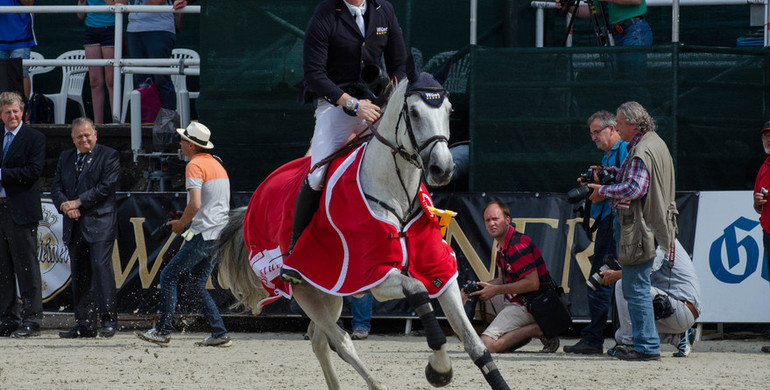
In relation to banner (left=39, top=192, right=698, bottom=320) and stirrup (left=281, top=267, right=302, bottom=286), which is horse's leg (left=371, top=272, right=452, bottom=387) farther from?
banner (left=39, top=192, right=698, bottom=320)

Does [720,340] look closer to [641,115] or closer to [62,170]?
[641,115]

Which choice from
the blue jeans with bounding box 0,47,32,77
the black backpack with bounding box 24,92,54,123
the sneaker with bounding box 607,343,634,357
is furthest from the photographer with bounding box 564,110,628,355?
the blue jeans with bounding box 0,47,32,77

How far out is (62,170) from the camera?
396 inches

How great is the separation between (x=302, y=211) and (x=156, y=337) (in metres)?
3.55

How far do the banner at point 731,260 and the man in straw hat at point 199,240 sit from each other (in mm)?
4419

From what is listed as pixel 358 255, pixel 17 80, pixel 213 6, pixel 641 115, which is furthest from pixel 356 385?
pixel 17 80

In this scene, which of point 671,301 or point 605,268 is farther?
point 605,268

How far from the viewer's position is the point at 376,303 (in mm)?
10047

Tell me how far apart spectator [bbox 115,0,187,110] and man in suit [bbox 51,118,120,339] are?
2.77 meters

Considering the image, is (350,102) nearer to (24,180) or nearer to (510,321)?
(510,321)

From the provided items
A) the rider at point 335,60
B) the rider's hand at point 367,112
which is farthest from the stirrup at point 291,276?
the rider's hand at point 367,112

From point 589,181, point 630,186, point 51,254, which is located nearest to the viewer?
point 630,186

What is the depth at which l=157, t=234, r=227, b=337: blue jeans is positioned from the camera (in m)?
9.23

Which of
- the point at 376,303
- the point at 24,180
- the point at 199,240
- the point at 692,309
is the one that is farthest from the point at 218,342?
the point at 692,309
